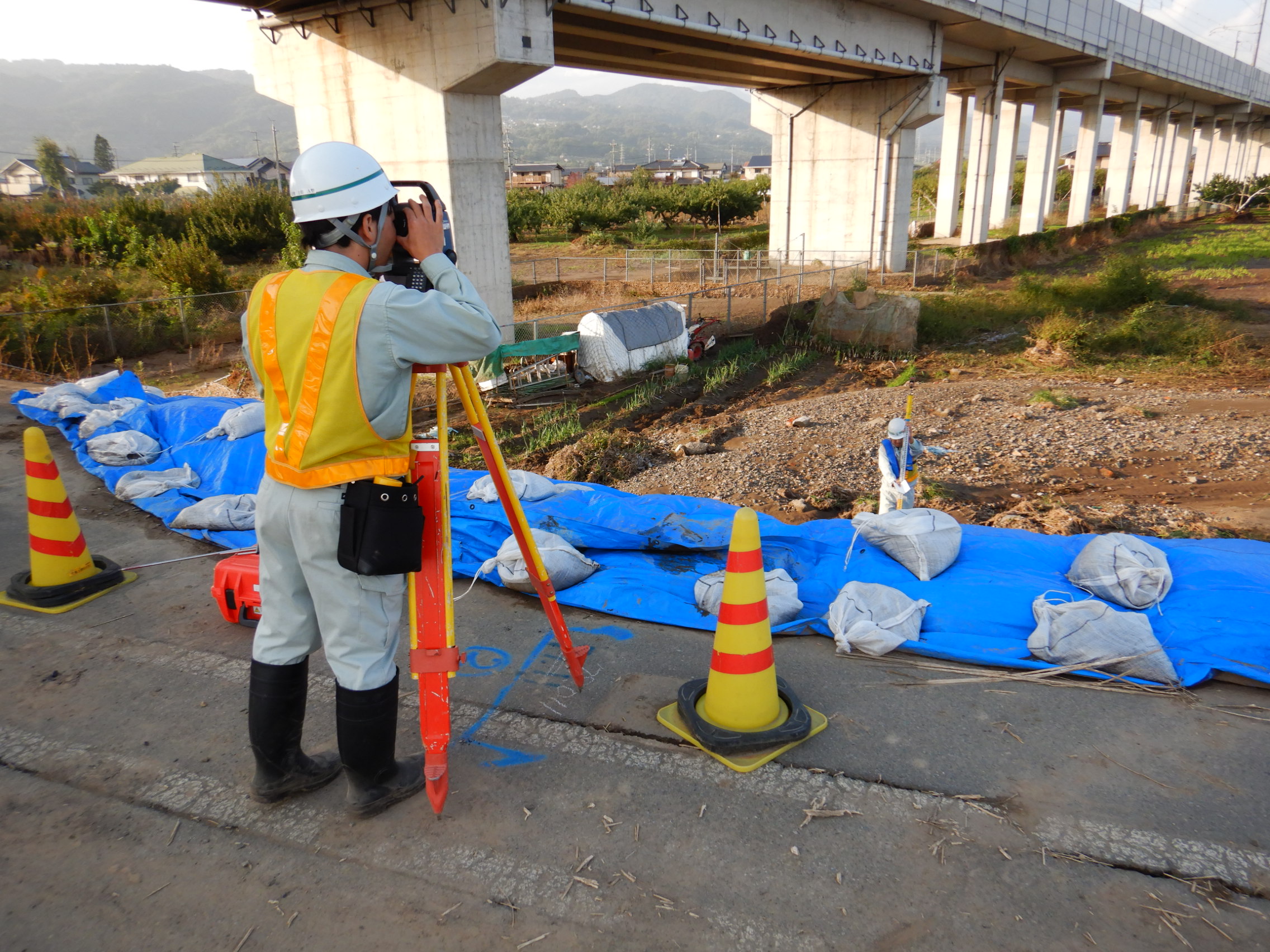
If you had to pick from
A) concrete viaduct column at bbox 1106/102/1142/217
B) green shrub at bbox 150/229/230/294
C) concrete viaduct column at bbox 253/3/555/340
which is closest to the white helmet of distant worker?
concrete viaduct column at bbox 253/3/555/340

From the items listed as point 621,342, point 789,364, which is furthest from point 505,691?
point 789,364

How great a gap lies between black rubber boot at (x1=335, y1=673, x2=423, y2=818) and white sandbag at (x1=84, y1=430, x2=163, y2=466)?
5261mm

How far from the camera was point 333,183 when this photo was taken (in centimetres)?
253

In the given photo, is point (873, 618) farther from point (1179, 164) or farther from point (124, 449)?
point (1179, 164)

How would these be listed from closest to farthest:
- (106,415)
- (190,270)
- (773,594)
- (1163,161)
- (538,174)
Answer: (773,594) < (106,415) < (190,270) < (1163,161) < (538,174)

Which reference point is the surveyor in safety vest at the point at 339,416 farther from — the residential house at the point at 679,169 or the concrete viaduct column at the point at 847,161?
the residential house at the point at 679,169

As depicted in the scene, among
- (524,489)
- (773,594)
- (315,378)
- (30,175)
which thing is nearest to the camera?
(315,378)

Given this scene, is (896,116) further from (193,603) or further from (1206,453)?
(193,603)

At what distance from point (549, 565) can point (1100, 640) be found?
2.81 metres

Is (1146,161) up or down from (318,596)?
up

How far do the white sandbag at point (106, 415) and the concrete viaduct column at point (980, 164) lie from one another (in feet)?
113

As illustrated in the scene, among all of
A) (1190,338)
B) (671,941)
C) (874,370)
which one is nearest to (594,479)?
(671,941)

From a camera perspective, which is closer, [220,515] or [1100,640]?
[1100,640]

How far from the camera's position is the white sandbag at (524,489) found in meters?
5.28
